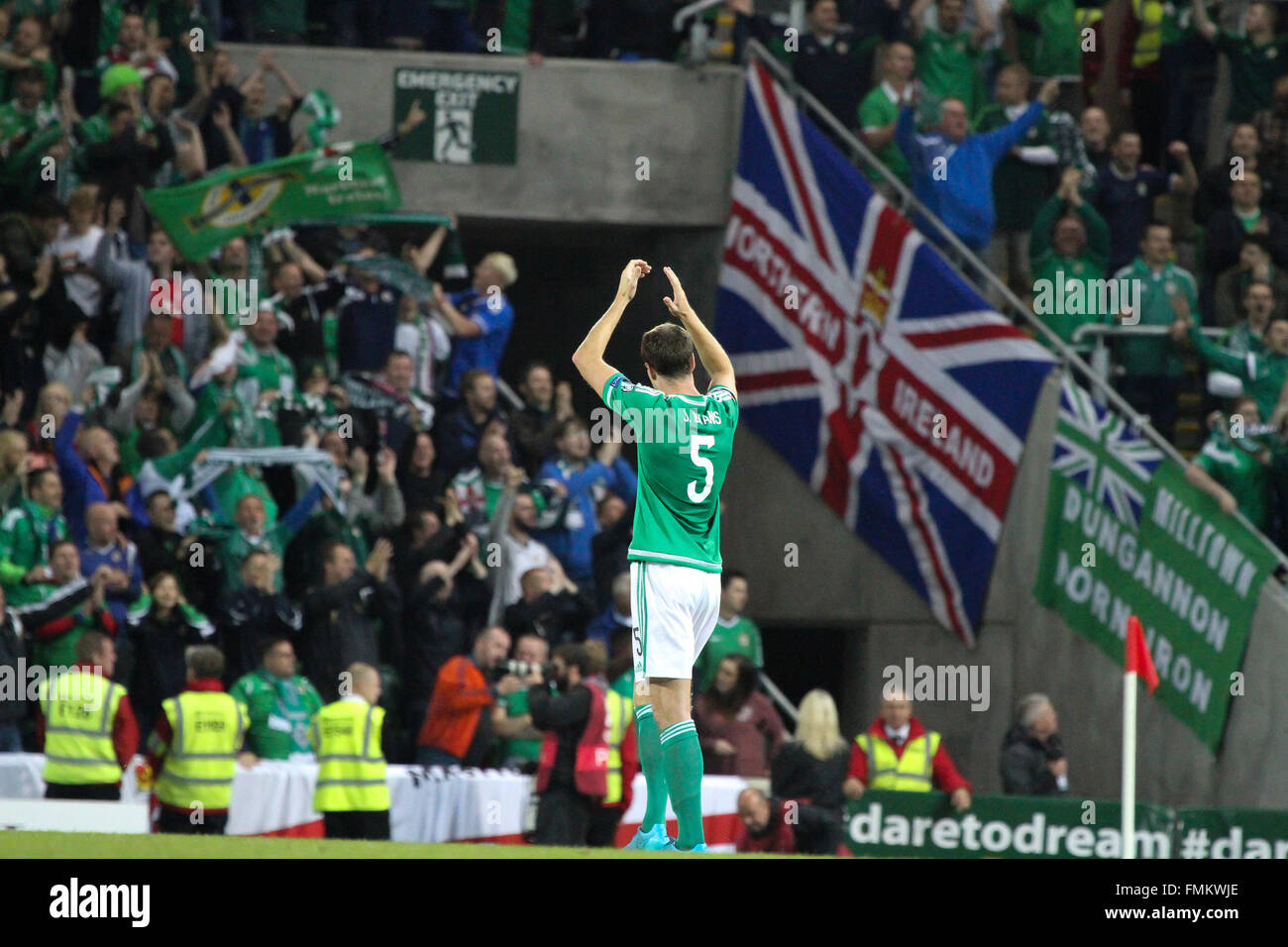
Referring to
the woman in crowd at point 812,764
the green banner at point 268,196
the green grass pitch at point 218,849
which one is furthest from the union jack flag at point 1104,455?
the green grass pitch at point 218,849

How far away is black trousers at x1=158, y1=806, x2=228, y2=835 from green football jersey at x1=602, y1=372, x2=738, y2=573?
17.7 feet

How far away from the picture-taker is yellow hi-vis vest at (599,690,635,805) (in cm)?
1375

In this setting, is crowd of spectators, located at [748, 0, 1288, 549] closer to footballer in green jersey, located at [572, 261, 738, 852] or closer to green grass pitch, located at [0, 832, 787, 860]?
footballer in green jersey, located at [572, 261, 738, 852]

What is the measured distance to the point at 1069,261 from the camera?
18.5m

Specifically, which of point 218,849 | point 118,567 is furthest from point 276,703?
point 218,849

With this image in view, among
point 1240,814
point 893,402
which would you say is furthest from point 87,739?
point 893,402

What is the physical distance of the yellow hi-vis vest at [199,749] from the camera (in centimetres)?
1318

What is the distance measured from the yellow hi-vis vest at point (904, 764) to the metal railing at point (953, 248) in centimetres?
412

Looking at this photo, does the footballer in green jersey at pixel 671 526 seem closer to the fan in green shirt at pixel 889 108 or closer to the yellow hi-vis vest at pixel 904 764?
the yellow hi-vis vest at pixel 904 764

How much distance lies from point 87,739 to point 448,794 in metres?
2.29

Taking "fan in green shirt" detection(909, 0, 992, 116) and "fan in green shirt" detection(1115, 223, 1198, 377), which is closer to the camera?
"fan in green shirt" detection(1115, 223, 1198, 377)

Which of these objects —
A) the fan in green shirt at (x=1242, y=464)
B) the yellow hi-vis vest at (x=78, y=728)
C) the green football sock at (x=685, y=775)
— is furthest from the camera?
the fan in green shirt at (x=1242, y=464)

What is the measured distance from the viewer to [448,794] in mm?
13977

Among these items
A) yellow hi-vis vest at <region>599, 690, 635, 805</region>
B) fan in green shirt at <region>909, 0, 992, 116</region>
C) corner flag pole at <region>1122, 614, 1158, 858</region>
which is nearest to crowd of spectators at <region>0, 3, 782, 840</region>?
yellow hi-vis vest at <region>599, 690, 635, 805</region>
